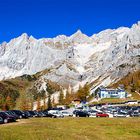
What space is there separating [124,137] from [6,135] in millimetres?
22845

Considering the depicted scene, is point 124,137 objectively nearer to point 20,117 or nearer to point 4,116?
point 4,116

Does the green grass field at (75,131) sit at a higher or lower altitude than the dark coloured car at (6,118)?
lower

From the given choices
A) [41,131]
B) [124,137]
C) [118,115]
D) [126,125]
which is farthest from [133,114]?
[41,131]

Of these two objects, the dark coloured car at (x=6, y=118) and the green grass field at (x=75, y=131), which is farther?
the dark coloured car at (x=6, y=118)

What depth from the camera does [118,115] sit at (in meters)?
118

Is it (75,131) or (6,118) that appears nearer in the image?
(75,131)

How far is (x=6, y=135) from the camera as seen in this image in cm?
5569


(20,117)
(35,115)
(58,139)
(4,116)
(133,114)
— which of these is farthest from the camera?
(133,114)

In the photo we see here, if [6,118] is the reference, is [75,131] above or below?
below

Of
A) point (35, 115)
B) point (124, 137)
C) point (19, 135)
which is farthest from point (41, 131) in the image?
point (35, 115)

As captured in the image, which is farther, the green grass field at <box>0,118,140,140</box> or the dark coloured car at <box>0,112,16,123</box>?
the dark coloured car at <box>0,112,16,123</box>

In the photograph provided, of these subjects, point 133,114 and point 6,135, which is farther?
point 133,114

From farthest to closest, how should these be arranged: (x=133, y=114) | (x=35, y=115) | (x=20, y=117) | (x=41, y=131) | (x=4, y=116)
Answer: (x=133, y=114) → (x=35, y=115) → (x=20, y=117) → (x=4, y=116) → (x=41, y=131)

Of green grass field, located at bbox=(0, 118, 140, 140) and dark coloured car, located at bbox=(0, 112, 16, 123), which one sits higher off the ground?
dark coloured car, located at bbox=(0, 112, 16, 123)
